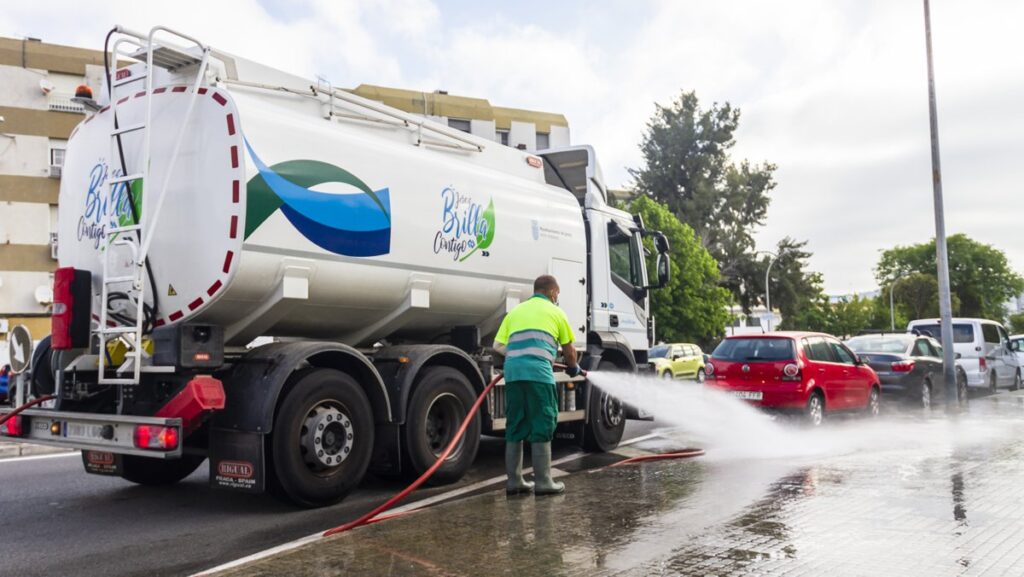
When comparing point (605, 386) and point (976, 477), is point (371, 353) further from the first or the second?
point (976, 477)

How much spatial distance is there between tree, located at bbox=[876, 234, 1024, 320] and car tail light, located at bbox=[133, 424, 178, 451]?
85315 millimetres

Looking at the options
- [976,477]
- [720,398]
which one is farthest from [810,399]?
[976,477]

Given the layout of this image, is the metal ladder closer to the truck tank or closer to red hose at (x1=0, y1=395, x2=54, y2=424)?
the truck tank

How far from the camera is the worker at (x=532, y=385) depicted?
6926 mm

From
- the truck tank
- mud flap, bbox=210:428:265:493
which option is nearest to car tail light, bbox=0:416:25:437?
the truck tank

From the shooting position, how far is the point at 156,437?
5996 millimetres

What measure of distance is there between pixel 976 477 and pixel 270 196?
6.47 meters

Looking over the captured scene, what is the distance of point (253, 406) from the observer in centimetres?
630

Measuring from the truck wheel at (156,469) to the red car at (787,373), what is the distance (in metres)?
7.43

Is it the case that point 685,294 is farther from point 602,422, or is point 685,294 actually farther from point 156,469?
point 156,469

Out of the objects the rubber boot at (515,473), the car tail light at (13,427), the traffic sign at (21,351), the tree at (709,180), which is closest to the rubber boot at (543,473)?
the rubber boot at (515,473)

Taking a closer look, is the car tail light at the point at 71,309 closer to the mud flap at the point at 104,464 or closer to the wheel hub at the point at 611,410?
the mud flap at the point at 104,464

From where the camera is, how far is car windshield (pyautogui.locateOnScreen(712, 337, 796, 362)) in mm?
12094

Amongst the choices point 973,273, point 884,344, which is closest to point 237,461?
point 884,344
